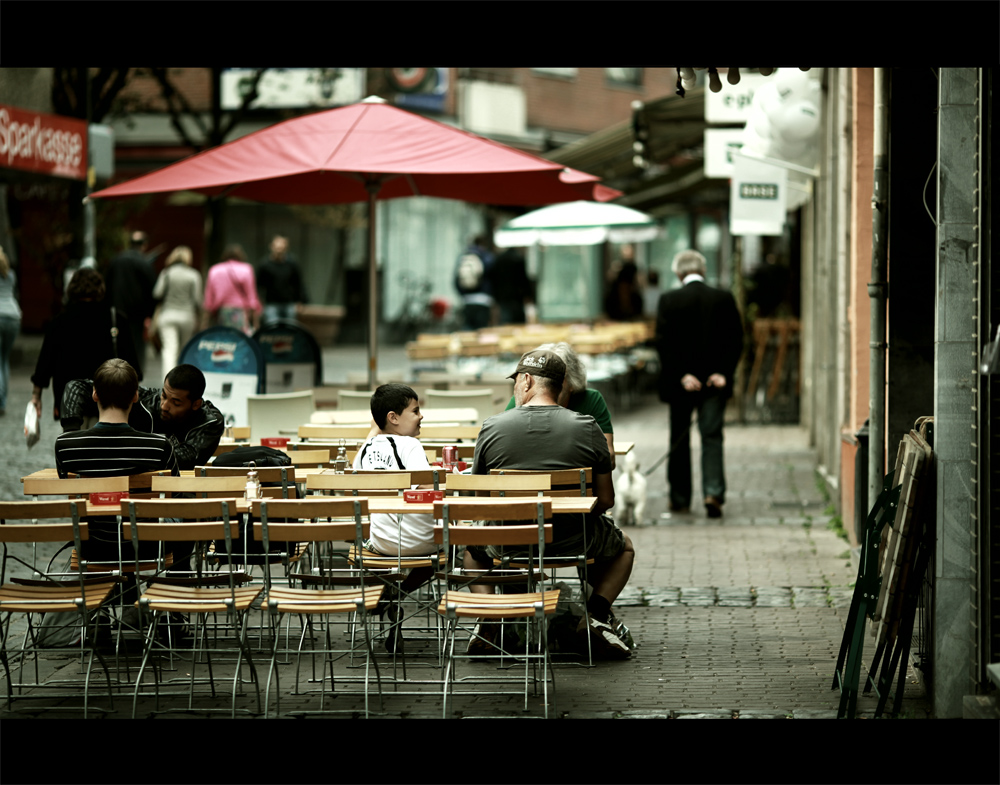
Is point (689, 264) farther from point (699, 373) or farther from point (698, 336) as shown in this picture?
point (699, 373)

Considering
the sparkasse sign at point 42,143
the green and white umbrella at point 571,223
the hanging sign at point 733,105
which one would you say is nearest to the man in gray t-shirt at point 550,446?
the hanging sign at point 733,105

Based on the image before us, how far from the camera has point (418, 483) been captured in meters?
6.80

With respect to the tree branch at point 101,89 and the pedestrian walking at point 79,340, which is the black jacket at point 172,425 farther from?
the tree branch at point 101,89

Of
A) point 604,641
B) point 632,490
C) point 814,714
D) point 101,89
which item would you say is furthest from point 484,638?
point 101,89

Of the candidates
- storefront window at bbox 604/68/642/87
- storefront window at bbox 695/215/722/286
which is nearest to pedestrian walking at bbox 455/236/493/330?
storefront window at bbox 695/215/722/286

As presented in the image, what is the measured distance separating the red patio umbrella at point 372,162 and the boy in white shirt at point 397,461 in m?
2.70

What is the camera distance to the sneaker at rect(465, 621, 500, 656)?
6.84 metres

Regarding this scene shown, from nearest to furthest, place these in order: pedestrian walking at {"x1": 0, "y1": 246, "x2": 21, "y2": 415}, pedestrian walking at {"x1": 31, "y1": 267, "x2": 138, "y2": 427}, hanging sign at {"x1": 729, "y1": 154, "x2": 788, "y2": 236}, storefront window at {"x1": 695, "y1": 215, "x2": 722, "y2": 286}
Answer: pedestrian walking at {"x1": 31, "y1": 267, "x2": 138, "y2": 427}, hanging sign at {"x1": 729, "y1": 154, "x2": 788, "y2": 236}, pedestrian walking at {"x1": 0, "y1": 246, "x2": 21, "y2": 415}, storefront window at {"x1": 695, "y1": 215, "x2": 722, "y2": 286}

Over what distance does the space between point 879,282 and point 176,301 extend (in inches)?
470

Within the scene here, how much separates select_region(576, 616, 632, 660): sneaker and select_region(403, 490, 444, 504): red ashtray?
1.11 metres

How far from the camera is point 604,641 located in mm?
6938

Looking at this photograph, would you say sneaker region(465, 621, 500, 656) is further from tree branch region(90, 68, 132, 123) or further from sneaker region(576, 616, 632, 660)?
tree branch region(90, 68, 132, 123)

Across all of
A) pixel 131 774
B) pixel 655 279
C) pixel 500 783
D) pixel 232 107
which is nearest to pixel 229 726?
pixel 131 774
